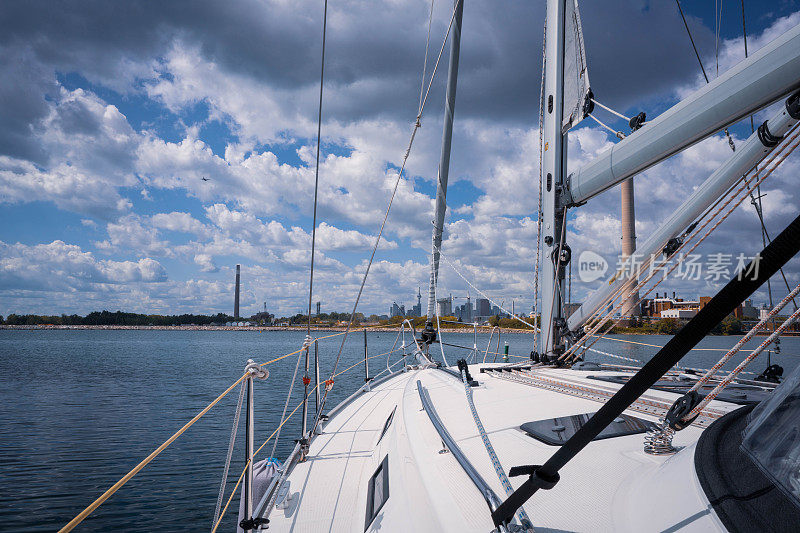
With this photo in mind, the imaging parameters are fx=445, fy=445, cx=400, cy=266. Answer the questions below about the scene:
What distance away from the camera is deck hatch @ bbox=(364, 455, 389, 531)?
7.83ft

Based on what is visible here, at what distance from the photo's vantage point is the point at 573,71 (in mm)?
5121

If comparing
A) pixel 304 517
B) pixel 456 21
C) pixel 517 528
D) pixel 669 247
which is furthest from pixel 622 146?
pixel 456 21

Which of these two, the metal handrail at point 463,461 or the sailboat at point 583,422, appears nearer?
the sailboat at point 583,422

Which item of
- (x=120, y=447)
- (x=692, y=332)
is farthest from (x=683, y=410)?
(x=120, y=447)

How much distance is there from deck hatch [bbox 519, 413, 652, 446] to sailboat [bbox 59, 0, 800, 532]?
0.02m

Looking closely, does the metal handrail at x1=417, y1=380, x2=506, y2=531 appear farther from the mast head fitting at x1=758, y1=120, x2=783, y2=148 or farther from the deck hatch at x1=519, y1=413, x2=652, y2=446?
the mast head fitting at x1=758, y1=120, x2=783, y2=148

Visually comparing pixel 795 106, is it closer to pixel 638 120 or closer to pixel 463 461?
pixel 638 120

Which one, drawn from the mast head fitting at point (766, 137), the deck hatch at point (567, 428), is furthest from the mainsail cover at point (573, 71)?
the deck hatch at point (567, 428)

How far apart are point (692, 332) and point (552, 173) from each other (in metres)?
4.38

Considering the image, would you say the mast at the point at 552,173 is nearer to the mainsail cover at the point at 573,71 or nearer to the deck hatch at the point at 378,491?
the mainsail cover at the point at 573,71

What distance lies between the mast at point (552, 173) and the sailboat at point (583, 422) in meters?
0.02

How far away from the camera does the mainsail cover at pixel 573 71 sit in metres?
4.94

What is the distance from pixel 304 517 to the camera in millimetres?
2793

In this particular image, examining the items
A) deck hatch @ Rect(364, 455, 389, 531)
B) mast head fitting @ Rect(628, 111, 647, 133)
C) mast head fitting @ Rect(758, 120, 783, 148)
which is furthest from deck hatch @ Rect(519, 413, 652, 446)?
mast head fitting @ Rect(628, 111, 647, 133)
